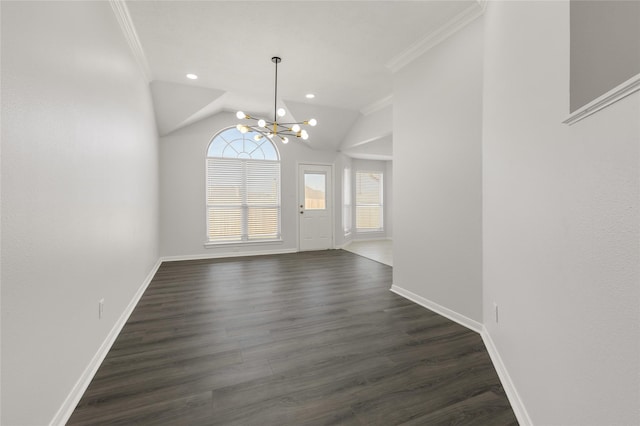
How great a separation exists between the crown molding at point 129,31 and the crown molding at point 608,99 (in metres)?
3.29

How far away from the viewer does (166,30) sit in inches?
115

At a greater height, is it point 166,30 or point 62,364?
point 166,30

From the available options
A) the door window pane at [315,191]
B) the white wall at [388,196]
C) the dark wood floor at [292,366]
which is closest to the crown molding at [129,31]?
the dark wood floor at [292,366]

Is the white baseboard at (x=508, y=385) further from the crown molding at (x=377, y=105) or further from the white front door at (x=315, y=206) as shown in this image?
the white front door at (x=315, y=206)

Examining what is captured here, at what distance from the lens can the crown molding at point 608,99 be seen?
0.67 m

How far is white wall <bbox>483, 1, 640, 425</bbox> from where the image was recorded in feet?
2.40

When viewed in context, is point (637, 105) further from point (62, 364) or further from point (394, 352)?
point (62, 364)

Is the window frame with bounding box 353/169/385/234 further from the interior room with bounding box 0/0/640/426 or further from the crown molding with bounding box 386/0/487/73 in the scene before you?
the crown molding with bounding box 386/0/487/73

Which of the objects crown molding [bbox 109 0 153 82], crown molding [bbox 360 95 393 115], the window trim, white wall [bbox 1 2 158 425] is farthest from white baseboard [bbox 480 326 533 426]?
the window trim

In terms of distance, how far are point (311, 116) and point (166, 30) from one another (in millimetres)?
2891

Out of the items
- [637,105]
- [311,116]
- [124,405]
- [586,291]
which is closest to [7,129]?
[124,405]

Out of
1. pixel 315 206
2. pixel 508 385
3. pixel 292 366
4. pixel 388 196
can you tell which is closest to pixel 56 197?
pixel 292 366

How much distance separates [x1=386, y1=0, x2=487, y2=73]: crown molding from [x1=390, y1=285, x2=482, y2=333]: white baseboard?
2.75 meters

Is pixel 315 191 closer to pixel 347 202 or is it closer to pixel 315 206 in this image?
pixel 315 206
